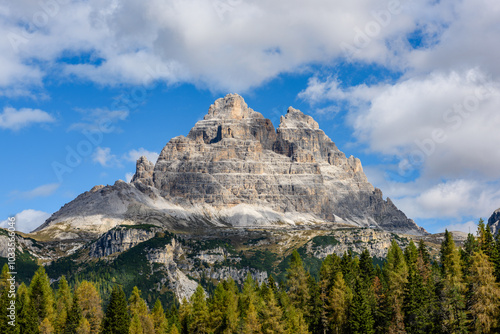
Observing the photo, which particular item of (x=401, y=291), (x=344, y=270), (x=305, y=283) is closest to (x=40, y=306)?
(x=305, y=283)

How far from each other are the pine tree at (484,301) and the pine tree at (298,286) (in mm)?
42935

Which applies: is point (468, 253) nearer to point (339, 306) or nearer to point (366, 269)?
point (366, 269)

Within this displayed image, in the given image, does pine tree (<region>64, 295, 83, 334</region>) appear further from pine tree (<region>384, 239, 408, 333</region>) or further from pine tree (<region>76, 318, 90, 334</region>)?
pine tree (<region>384, 239, 408, 333</region>)

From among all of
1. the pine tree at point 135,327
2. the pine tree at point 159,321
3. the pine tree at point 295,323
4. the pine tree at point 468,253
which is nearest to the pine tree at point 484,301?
the pine tree at point 468,253

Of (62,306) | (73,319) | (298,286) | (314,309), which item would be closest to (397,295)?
(314,309)

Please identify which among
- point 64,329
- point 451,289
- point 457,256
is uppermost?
point 457,256

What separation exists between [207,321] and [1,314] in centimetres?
4468

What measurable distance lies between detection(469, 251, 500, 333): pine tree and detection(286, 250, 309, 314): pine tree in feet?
141

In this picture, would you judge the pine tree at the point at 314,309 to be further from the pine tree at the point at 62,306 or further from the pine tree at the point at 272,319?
the pine tree at the point at 62,306

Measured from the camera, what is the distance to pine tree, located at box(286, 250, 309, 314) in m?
135

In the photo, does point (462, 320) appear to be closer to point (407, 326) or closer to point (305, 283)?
point (407, 326)

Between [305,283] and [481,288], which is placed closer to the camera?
[481,288]

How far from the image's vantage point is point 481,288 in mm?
98375

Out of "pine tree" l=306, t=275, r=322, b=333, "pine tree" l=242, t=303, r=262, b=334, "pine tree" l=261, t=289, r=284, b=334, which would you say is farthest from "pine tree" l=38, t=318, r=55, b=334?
"pine tree" l=306, t=275, r=322, b=333
